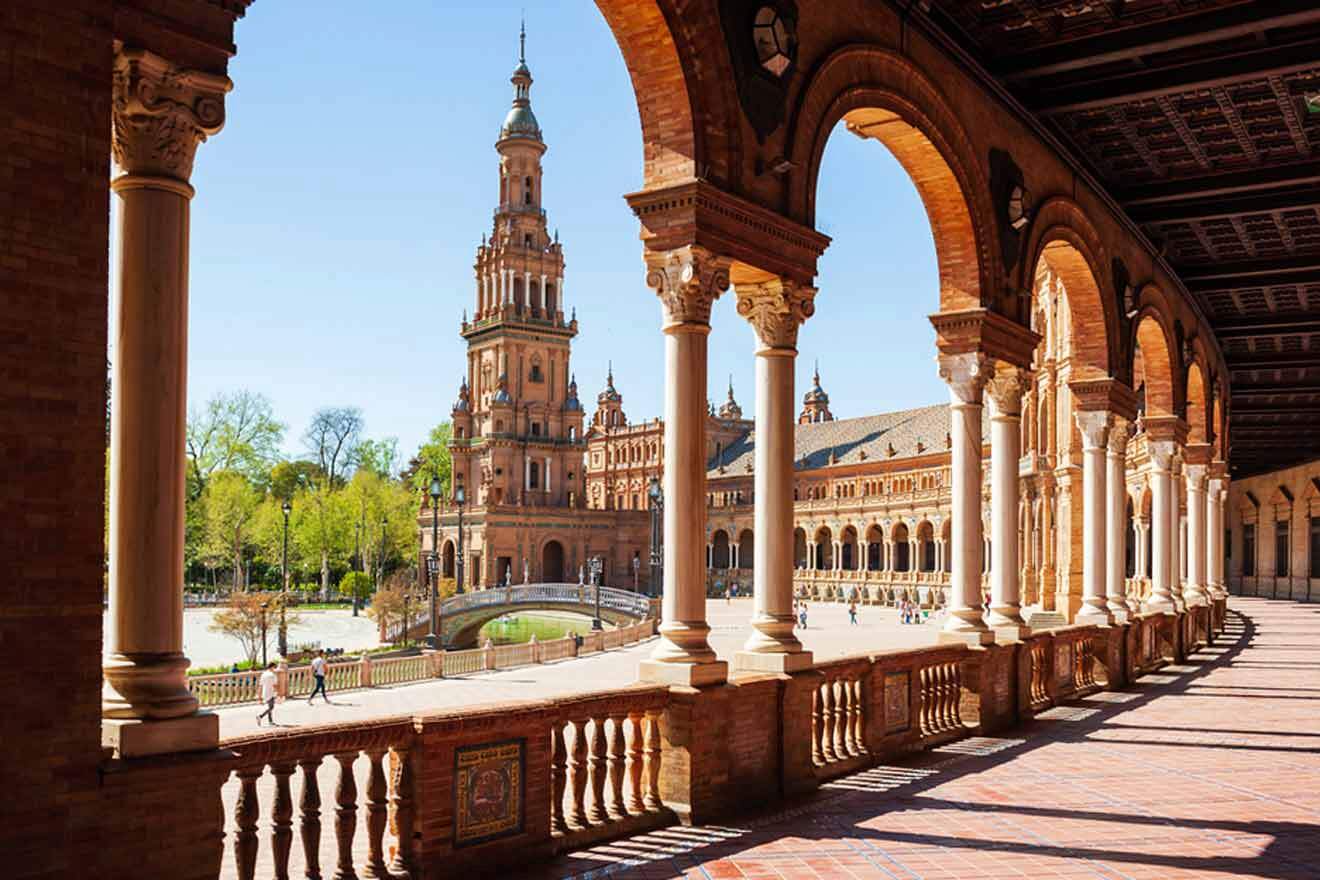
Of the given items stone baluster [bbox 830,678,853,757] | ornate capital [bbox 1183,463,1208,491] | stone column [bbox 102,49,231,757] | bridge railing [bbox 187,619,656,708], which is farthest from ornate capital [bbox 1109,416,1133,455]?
bridge railing [bbox 187,619,656,708]

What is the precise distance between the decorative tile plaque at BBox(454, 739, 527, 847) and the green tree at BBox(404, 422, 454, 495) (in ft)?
367

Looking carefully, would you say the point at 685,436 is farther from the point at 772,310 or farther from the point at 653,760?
the point at 653,760

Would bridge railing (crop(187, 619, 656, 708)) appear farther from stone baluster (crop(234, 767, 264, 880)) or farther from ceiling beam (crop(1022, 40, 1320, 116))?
stone baluster (crop(234, 767, 264, 880))

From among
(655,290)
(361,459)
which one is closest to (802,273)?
(655,290)

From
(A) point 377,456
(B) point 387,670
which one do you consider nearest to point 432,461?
(A) point 377,456

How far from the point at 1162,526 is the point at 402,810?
21010mm

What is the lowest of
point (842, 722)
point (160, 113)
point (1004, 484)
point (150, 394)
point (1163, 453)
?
point (842, 722)

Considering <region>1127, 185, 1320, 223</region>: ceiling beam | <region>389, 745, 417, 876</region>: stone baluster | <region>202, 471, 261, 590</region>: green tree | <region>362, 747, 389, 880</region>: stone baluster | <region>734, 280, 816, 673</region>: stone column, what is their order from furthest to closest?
<region>202, 471, 261, 590</region>: green tree, <region>1127, 185, 1320, 223</region>: ceiling beam, <region>734, 280, 816, 673</region>: stone column, <region>389, 745, 417, 876</region>: stone baluster, <region>362, 747, 389, 880</region>: stone baluster

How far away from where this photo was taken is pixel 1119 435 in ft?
64.7

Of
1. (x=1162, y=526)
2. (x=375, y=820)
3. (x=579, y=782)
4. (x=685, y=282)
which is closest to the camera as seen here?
(x=375, y=820)

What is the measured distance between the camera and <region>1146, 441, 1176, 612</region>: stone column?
2321 centimetres

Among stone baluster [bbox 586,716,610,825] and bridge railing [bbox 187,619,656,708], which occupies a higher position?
stone baluster [bbox 586,716,610,825]

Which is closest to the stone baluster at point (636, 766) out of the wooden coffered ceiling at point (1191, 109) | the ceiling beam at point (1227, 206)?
the wooden coffered ceiling at point (1191, 109)

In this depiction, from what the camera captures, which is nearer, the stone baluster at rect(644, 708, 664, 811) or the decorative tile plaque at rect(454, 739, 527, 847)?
the decorative tile plaque at rect(454, 739, 527, 847)
